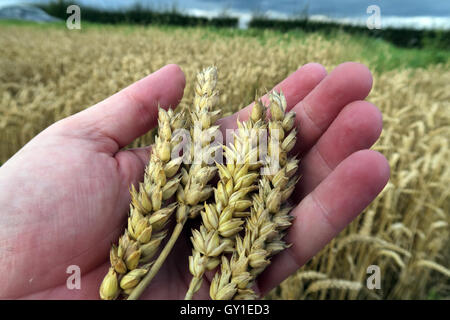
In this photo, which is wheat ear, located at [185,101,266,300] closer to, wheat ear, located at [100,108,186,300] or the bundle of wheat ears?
the bundle of wheat ears

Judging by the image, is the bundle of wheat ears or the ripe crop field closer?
the bundle of wheat ears

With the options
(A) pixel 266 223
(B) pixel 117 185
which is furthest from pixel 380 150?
(B) pixel 117 185

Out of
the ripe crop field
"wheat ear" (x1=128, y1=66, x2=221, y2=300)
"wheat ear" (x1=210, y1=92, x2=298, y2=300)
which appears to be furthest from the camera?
the ripe crop field

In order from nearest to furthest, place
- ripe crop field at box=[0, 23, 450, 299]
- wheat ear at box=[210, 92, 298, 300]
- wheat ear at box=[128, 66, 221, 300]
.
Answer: wheat ear at box=[210, 92, 298, 300], wheat ear at box=[128, 66, 221, 300], ripe crop field at box=[0, 23, 450, 299]

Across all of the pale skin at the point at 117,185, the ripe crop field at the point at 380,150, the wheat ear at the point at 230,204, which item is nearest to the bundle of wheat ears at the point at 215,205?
the wheat ear at the point at 230,204

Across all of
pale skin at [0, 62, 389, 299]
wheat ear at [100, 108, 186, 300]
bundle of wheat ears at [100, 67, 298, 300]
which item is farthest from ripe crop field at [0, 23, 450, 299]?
wheat ear at [100, 108, 186, 300]

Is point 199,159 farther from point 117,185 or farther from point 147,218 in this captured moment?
point 117,185

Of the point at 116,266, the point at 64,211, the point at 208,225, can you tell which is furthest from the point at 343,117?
the point at 64,211

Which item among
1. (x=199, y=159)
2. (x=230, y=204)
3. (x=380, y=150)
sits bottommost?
(x=380, y=150)
